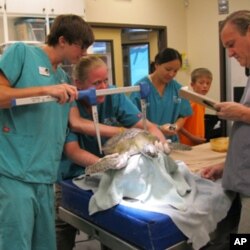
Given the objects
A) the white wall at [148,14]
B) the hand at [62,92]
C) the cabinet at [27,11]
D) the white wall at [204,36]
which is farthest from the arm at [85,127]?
the white wall at [204,36]

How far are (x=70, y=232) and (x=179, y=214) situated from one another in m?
0.75

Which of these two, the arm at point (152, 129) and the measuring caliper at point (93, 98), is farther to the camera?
the arm at point (152, 129)

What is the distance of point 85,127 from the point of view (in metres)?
1.52

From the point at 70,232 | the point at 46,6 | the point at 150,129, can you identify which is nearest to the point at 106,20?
the point at 46,6

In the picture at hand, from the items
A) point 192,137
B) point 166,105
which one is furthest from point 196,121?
point 166,105

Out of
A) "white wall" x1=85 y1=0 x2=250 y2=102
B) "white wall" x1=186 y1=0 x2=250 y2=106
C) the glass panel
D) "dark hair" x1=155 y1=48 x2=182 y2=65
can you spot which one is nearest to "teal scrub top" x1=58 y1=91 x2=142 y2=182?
"dark hair" x1=155 y1=48 x2=182 y2=65

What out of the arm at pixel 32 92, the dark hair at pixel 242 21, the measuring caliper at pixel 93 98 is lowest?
the measuring caliper at pixel 93 98

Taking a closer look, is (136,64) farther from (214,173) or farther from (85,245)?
(214,173)

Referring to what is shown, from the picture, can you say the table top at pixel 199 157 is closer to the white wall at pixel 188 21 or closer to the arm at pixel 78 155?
the arm at pixel 78 155

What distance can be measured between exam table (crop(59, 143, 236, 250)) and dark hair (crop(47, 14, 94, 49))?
0.61m

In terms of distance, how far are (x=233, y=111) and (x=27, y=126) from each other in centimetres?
75

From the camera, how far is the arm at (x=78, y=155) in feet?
4.91

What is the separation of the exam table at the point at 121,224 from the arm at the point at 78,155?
0.11 metres

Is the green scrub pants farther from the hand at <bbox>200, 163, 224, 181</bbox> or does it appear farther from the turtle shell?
the hand at <bbox>200, 163, 224, 181</bbox>
